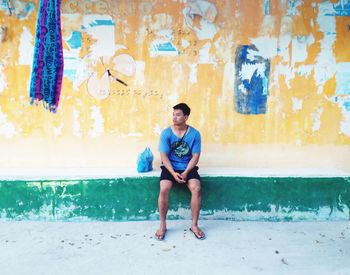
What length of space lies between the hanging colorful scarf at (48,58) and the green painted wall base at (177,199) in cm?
102

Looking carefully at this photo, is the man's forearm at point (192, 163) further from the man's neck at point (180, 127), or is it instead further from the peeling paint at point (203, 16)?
the peeling paint at point (203, 16)

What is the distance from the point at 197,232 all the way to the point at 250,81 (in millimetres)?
1819

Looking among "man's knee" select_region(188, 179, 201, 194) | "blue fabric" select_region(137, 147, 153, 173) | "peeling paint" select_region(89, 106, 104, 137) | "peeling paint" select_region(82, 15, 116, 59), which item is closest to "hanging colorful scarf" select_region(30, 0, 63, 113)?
"peeling paint" select_region(82, 15, 116, 59)

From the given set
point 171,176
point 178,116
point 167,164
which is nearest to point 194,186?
point 171,176

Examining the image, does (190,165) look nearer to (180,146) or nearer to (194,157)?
(194,157)

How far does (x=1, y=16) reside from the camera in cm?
437

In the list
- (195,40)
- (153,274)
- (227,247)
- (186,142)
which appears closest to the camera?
(153,274)

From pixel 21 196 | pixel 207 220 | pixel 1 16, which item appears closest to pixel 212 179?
pixel 207 220

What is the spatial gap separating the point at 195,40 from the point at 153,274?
2592mm

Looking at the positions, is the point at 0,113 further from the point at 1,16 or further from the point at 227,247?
the point at 227,247

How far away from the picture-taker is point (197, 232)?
3.83 meters

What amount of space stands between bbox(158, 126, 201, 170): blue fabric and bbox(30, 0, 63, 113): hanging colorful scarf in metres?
1.38

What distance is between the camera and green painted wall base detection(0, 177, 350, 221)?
4.17 meters

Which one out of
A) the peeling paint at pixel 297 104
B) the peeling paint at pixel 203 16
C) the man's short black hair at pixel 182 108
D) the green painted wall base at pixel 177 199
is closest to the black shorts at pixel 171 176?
the green painted wall base at pixel 177 199
